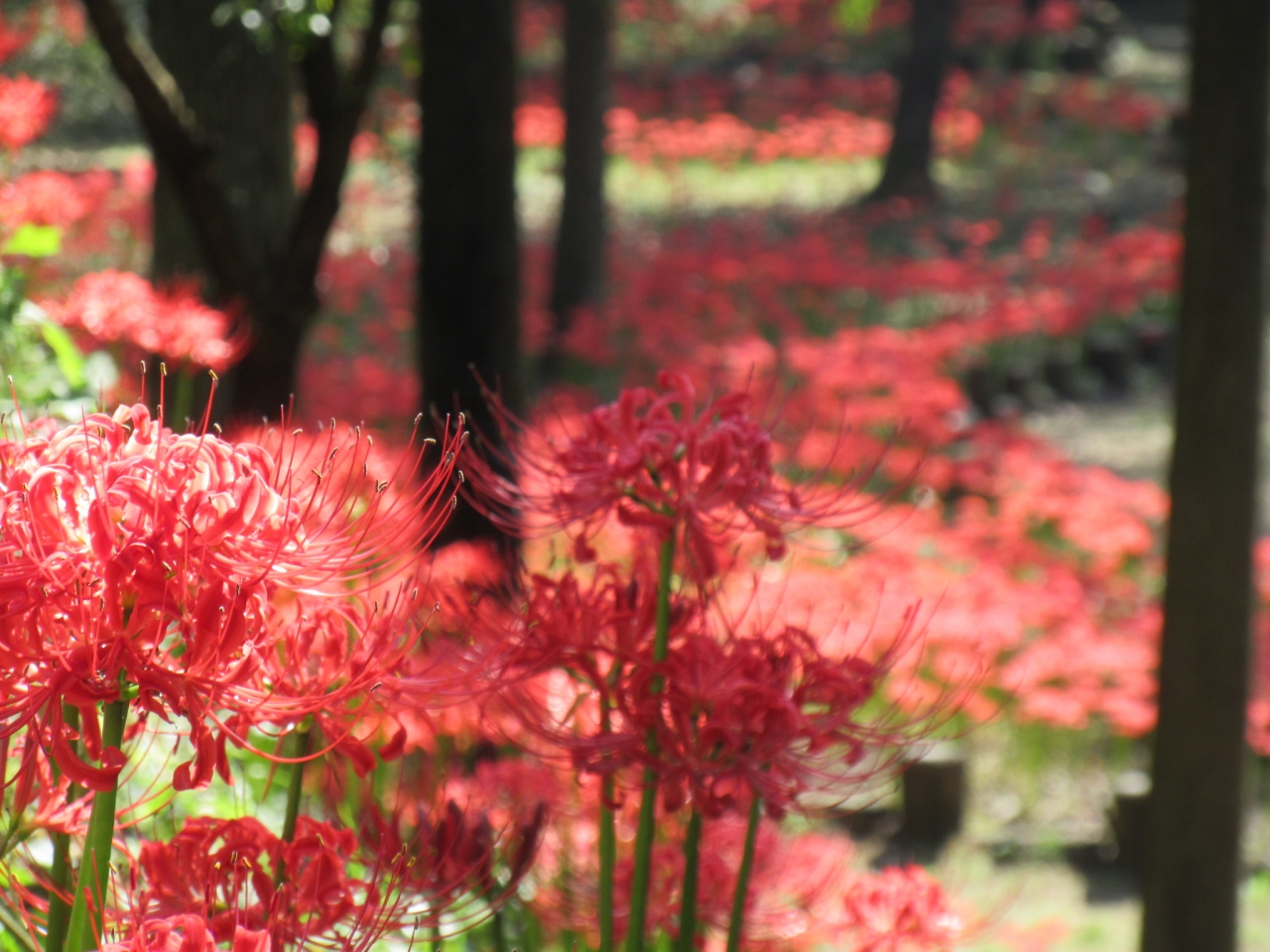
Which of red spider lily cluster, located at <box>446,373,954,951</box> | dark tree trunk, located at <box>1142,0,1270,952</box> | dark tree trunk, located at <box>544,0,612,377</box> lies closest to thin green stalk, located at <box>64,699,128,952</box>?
red spider lily cluster, located at <box>446,373,954,951</box>

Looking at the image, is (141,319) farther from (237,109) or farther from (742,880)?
(742,880)

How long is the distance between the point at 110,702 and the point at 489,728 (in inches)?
24.1

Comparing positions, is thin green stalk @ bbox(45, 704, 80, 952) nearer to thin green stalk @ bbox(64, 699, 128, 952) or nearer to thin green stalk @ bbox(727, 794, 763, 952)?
thin green stalk @ bbox(64, 699, 128, 952)

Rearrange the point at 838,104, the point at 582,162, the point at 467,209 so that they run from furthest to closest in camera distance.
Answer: the point at 838,104 → the point at 582,162 → the point at 467,209

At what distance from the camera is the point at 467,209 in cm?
374

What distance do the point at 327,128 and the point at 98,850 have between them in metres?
2.70

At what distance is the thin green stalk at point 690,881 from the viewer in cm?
137

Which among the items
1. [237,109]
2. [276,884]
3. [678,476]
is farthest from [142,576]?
[237,109]

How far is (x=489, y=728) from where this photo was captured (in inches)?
61.6

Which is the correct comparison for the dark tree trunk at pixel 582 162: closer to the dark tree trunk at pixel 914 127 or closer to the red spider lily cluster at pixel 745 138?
the dark tree trunk at pixel 914 127

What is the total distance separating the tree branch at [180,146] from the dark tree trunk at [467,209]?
0.53m

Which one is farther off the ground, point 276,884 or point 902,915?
point 276,884

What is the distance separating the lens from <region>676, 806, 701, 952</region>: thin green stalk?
53.7 inches

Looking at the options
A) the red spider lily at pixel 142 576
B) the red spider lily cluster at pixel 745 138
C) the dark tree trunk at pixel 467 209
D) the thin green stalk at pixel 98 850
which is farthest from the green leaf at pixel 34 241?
the red spider lily cluster at pixel 745 138
